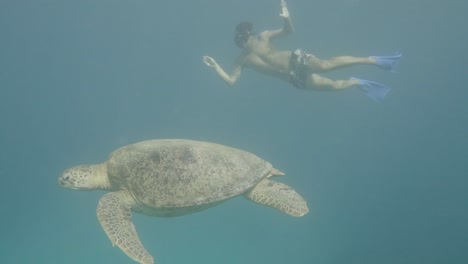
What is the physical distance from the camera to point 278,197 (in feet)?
21.5

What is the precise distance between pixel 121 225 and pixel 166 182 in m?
0.91

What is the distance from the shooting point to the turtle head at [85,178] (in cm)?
650

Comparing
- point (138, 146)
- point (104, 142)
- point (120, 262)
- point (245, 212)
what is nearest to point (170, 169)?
point (138, 146)

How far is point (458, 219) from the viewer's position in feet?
104

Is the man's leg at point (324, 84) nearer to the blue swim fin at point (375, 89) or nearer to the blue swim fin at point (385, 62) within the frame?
the blue swim fin at point (375, 89)

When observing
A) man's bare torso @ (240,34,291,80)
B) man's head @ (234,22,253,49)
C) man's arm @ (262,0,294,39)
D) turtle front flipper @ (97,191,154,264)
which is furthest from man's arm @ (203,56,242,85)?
turtle front flipper @ (97,191,154,264)

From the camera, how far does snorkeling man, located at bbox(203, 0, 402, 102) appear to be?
11.3 meters

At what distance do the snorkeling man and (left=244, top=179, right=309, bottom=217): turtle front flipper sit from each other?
530 cm

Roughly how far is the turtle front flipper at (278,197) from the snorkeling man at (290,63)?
5.30 metres

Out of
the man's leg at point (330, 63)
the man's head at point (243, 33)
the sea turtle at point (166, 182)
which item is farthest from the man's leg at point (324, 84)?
the sea turtle at point (166, 182)

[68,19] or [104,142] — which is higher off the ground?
[68,19]

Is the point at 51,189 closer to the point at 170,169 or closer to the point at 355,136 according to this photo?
the point at 170,169

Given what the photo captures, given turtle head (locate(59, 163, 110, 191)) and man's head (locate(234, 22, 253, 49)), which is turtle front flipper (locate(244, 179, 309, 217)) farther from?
man's head (locate(234, 22, 253, 49))

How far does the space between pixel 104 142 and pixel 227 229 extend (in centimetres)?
2523
